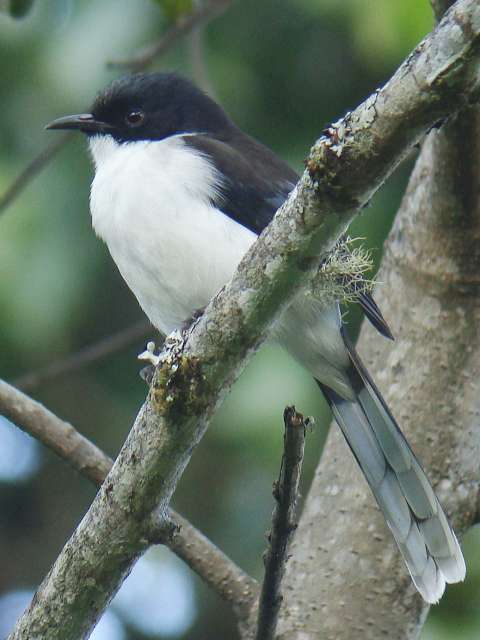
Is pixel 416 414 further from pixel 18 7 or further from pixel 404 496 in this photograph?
pixel 18 7

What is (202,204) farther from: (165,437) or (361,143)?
(361,143)

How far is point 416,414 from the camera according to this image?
4164 mm

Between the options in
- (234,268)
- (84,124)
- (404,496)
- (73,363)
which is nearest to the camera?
(404,496)

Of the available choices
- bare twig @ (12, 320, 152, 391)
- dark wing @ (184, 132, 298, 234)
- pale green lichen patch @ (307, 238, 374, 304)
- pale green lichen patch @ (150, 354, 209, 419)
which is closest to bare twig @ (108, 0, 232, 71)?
dark wing @ (184, 132, 298, 234)

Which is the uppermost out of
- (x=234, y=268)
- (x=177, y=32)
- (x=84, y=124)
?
(x=177, y=32)

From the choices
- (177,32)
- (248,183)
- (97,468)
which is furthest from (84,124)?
(97,468)

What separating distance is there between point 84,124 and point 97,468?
76.6 inches

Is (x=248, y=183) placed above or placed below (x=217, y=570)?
above

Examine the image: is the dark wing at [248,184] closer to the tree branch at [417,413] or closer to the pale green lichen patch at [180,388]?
the tree branch at [417,413]

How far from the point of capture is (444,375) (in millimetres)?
4117

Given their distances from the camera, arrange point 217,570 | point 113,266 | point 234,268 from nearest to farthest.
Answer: point 217,570
point 234,268
point 113,266

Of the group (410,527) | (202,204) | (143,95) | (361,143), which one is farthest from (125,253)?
(361,143)

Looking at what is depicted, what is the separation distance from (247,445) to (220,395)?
2.69m

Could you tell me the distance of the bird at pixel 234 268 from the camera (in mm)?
4012
